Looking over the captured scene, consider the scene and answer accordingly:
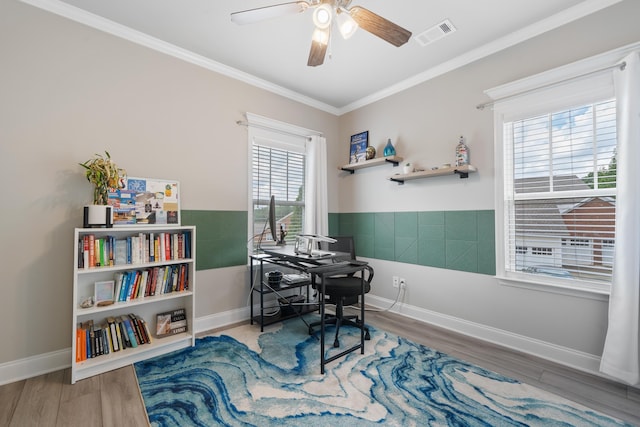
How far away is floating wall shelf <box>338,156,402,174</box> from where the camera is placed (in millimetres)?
3246

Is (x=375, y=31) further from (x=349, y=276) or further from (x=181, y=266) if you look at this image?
(x=181, y=266)

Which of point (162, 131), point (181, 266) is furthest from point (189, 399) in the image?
point (162, 131)

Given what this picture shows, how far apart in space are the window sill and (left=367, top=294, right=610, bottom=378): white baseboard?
432 mm

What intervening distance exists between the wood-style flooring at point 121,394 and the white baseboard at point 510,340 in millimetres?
73

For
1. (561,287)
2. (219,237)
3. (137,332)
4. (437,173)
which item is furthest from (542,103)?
(137,332)

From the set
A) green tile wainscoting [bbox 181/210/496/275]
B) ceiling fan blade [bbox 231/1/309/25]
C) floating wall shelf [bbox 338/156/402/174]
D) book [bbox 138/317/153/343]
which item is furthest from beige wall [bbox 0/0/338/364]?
floating wall shelf [bbox 338/156/402/174]

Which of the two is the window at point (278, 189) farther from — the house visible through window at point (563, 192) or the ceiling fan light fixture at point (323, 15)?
the house visible through window at point (563, 192)

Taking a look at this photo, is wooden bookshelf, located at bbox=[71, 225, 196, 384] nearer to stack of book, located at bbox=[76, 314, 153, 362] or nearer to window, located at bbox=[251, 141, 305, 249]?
stack of book, located at bbox=[76, 314, 153, 362]

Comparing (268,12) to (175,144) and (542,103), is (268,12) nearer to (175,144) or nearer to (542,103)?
(175,144)

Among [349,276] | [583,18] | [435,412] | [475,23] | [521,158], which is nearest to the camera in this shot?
[435,412]

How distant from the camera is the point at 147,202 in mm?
2432

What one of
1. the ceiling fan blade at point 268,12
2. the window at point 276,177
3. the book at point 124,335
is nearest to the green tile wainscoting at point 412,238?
the window at point 276,177

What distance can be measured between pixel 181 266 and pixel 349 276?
1634 mm

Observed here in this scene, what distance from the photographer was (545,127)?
232 centimetres
